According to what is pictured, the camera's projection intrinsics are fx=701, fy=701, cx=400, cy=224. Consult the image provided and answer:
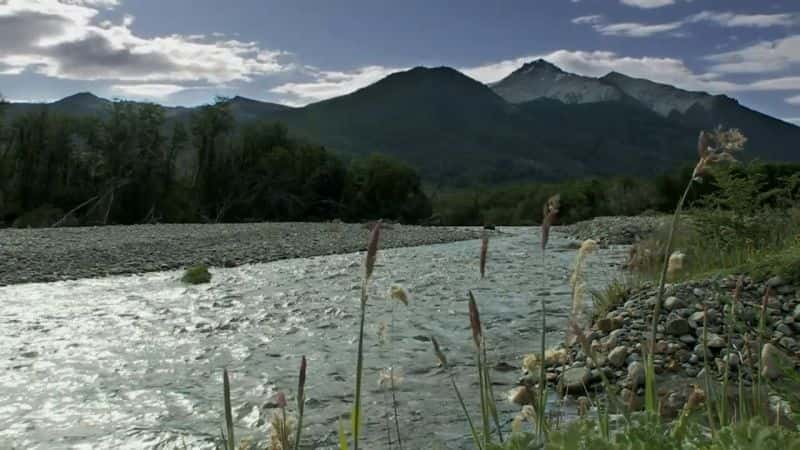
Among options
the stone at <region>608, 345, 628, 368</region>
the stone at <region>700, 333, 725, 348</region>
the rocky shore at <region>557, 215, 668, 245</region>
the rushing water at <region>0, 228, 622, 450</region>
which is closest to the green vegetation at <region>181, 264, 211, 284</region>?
the rushing water at <region>0, 228, 622, 450</region>

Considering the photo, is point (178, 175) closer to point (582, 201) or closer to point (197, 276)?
point (582, 201)

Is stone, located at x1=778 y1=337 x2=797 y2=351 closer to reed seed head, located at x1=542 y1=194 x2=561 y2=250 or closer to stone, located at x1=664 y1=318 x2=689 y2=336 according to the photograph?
stone, located at x1=664 y1=318 x2=689 y2=336

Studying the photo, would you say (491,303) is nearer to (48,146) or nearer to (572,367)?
(572,367)

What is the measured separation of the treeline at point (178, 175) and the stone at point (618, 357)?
1244 inches

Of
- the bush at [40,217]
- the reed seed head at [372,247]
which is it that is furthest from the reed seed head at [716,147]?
the bush at [40,217]

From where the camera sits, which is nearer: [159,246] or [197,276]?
[197,276]

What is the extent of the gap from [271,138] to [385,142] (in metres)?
129

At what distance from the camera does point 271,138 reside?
47750mm

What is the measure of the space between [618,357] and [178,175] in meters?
41.3

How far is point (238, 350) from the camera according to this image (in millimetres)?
8430

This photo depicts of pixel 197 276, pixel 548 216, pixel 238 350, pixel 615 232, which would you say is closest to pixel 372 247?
pixel 548 216

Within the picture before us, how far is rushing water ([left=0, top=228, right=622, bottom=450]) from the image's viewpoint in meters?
5.72

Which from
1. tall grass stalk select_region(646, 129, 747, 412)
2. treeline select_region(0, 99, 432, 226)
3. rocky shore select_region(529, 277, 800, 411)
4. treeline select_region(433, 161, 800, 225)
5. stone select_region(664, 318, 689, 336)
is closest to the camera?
tall grass stalk select_region(646, 129, 747, 412)

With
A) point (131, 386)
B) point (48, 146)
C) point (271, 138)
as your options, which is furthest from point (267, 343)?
point (271, 138)
